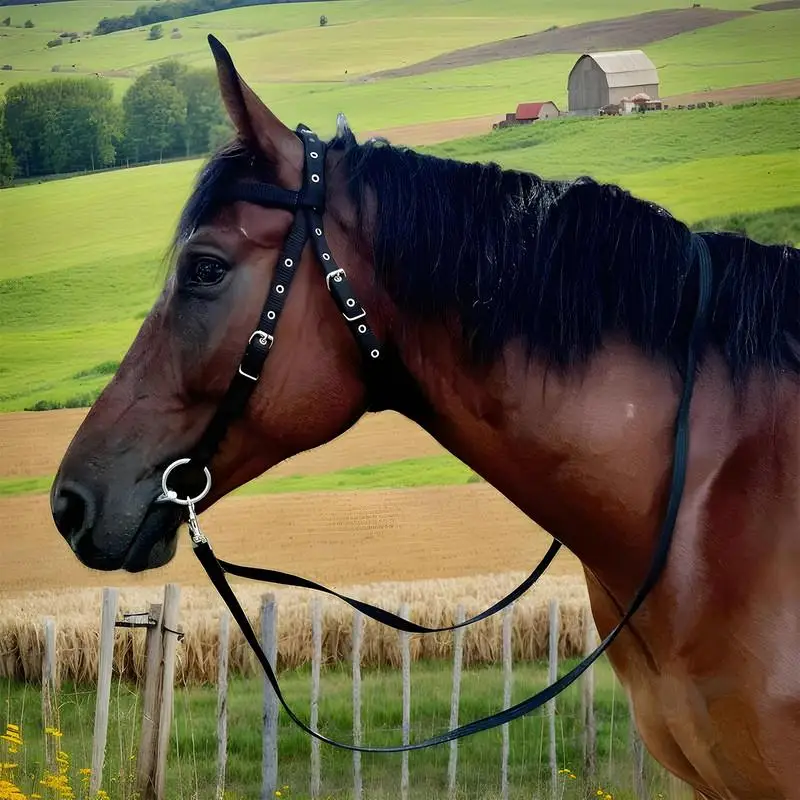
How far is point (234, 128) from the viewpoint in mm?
1550

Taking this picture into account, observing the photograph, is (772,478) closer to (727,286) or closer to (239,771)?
(727,286)

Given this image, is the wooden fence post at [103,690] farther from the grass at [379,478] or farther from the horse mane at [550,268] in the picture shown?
the horse mane at [550,268]

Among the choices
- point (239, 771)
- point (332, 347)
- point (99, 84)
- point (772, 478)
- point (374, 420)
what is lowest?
point (239, 771)

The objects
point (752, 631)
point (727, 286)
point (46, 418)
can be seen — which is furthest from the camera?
point (46, 418)

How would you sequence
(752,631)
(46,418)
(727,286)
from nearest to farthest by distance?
(752,631) < (727,286) < (46,418)

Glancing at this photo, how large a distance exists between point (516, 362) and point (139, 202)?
4.17m

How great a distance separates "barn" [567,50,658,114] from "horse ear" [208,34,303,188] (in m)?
3.96

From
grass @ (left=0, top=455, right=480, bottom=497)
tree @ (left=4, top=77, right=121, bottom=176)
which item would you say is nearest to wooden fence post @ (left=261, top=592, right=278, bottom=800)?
grass @ (left=0, top=455, right=480, bottom=497)

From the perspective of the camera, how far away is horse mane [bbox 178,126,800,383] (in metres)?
1.50

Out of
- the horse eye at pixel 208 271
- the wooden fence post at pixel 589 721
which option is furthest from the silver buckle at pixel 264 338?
the wooden fence post at pixel 589 721

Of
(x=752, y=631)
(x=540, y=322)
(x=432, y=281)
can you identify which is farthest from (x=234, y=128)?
(x=752, y=631)

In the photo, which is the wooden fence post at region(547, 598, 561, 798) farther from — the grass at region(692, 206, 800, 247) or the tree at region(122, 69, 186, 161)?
the tree at region(122, 69, 186, 161)

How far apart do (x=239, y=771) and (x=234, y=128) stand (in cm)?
350

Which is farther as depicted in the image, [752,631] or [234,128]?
[234,128]
